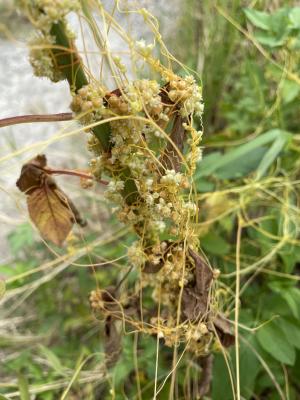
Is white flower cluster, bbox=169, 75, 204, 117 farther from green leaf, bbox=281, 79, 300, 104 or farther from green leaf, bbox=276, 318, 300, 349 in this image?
green leaf, bbox=281, 79, 300, 104

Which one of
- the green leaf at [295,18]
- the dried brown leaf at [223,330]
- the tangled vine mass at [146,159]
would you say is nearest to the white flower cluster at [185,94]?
the tangled vine mass at [146,159]

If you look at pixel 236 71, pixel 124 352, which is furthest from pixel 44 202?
pixel 236 71

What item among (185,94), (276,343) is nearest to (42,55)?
(185,94)

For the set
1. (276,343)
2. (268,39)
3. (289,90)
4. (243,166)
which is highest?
(268,39)

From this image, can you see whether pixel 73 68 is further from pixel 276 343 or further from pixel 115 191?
pixel 276 343

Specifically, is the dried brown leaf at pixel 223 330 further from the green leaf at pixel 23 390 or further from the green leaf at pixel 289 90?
the green leaf at pixel 289 90

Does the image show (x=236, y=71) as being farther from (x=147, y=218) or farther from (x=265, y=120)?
(x=147, y=218)
